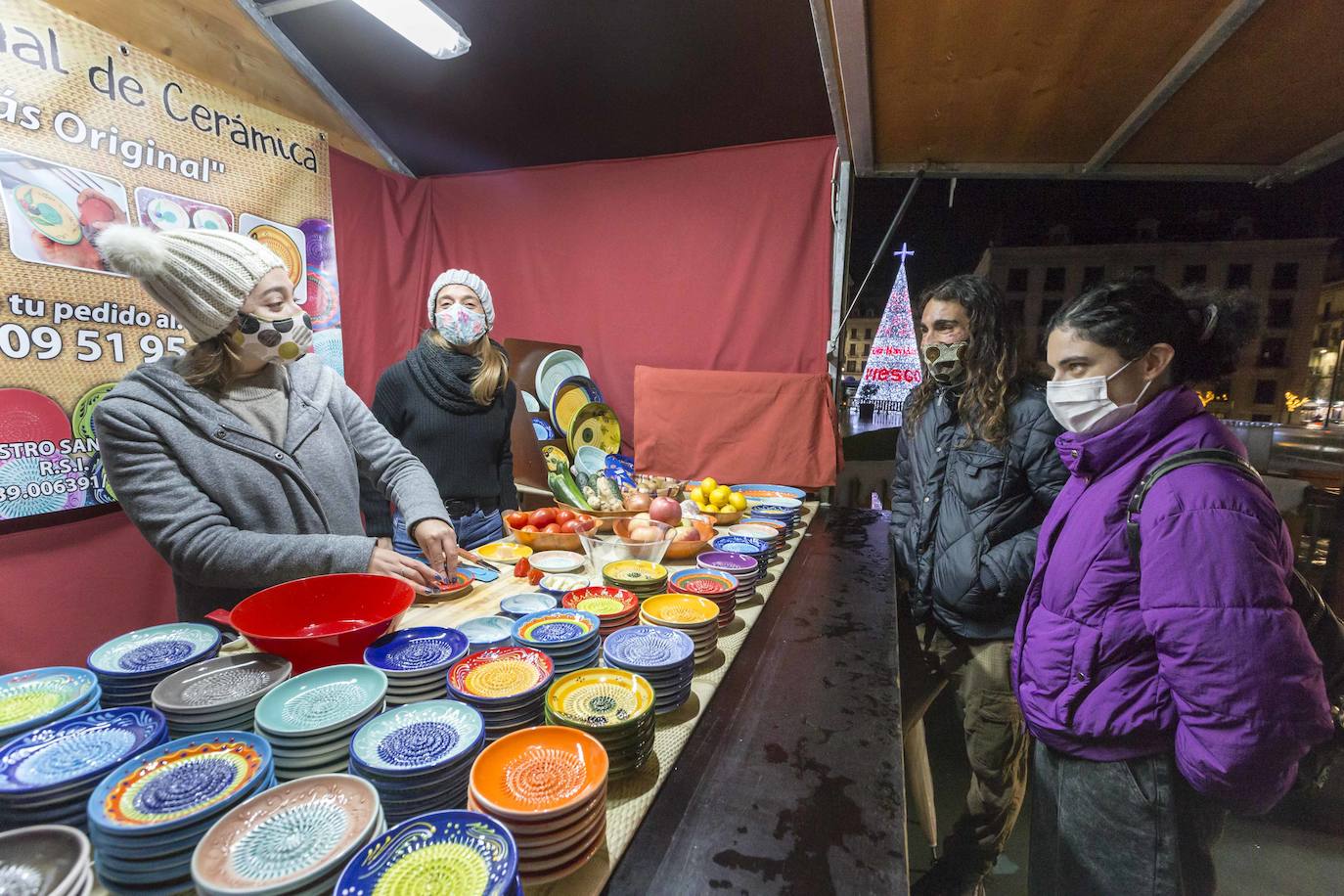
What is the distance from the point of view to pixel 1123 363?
1.35 meters

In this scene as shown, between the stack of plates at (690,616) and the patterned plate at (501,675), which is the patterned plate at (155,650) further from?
the stack of plates at (690,616)

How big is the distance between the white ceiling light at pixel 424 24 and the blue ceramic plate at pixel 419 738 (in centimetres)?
248

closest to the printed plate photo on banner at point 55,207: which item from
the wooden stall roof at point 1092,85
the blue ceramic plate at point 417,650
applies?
the blue ceramic plate at point 417,650

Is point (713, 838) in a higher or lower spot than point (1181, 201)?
lower

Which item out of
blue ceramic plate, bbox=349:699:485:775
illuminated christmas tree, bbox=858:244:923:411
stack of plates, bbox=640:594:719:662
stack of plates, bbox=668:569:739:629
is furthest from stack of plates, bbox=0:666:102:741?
illuminated christmas tree, bbox=858:244:923:411

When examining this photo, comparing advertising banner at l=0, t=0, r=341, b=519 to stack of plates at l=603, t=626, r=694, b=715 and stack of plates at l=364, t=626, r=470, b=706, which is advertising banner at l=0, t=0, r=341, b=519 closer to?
stack of plates at l=364, t=626, r=470, b=706

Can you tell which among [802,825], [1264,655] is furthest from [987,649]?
[802,825]

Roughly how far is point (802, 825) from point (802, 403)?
98.3 inches

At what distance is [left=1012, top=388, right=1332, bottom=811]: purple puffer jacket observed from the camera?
0.99 m

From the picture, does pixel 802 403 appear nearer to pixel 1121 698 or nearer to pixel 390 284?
pixel 1121 698

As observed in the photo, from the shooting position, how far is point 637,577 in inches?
60.9

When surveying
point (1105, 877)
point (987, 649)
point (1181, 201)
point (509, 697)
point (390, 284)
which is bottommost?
point (1105, 877)

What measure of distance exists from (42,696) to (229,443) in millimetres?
631

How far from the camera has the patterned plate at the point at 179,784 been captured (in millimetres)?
626
